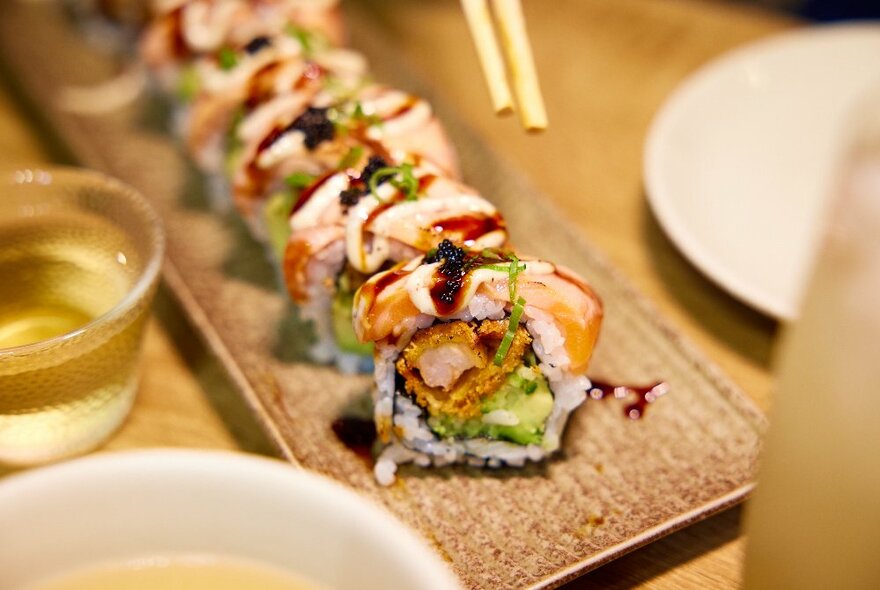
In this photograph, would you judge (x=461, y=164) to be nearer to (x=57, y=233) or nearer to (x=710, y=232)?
(x=710, y=232)

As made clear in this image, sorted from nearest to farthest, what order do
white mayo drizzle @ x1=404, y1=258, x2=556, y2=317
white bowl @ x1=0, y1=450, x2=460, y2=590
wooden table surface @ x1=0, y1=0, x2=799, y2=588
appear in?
white bowl @ x1=0, y1=450, x2=460, y2=590 < white mayo drizzle @ x1=404, y1=258, x2=556, y2=317 < wooden table surface @ x1=0, y1=0, x2=799, y2=588

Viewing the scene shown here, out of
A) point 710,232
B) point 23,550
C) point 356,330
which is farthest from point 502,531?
point 710,232

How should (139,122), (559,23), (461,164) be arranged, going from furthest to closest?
(559,23) < (139,122) < (461,164)

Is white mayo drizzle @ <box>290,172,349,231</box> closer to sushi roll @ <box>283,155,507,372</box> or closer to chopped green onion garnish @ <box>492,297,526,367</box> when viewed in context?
sushi roll @ <box>283,155,507,372</box>

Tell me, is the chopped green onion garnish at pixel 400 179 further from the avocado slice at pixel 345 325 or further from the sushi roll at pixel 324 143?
the avocado slice at pixel 345 325

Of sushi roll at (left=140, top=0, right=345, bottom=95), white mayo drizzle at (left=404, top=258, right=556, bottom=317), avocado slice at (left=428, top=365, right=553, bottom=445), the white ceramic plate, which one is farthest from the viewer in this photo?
sushi roll at (left=140, top=0, right=345, bottom=95)

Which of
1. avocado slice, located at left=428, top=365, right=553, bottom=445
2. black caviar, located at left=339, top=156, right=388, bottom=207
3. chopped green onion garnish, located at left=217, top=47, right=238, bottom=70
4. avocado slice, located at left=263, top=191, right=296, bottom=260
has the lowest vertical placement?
avocado slice, located at left=428, top=365, right=553, bottom=445

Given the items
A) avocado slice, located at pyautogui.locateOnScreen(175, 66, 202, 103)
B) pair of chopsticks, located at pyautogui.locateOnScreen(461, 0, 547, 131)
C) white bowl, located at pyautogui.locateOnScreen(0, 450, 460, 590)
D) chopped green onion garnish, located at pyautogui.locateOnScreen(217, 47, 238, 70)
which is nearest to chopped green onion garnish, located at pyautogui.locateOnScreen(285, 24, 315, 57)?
chopped green onion garnish, located at pyautogui.locateOnScreen(217, 47, 238, 70)

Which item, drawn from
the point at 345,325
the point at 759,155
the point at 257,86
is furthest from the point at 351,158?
the point at 759,155
